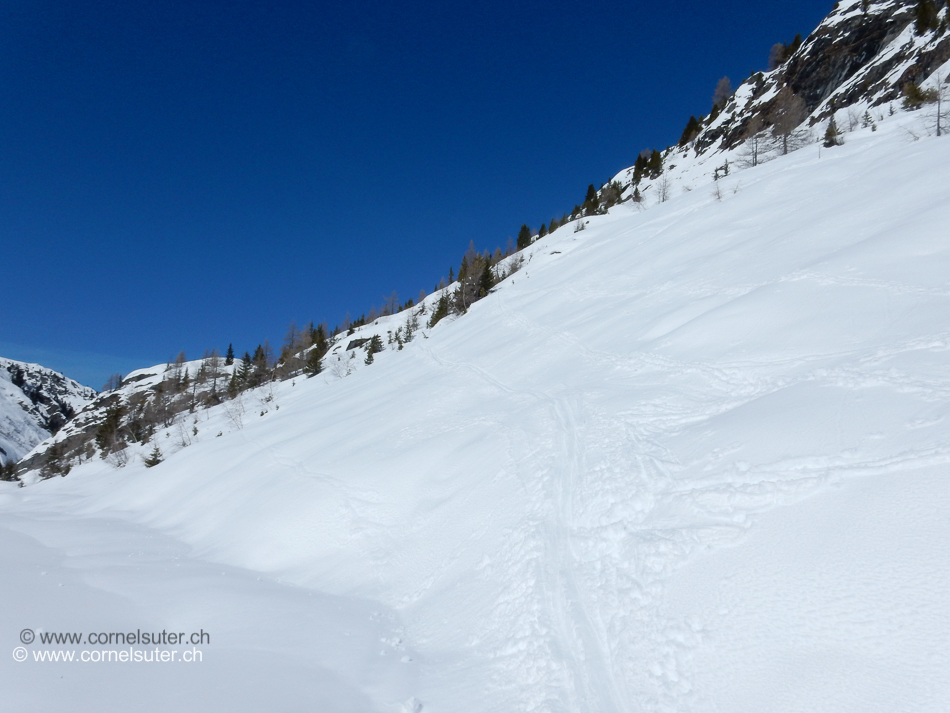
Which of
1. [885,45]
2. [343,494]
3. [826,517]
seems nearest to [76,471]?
[343,494]

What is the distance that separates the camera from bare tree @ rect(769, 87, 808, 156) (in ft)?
110

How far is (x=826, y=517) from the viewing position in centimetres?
398

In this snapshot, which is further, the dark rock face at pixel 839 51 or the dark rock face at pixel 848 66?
the dark rock face at pixel 839 51

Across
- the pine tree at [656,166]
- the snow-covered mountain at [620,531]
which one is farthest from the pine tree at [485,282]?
the pine tree at [656,166]

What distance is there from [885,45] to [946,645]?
65.3 metres

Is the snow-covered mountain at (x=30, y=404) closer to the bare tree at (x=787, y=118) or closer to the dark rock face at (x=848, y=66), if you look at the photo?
the bare tree at (x=787, y=118)

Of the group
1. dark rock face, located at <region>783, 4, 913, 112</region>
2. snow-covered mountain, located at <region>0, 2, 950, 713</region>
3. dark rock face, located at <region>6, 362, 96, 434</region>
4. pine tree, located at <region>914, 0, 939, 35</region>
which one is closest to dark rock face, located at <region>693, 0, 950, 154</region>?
dark rock face, located at <region>783, 4, 913, 112</region>

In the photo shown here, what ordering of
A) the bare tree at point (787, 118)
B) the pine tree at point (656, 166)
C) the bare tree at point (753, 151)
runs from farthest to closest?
1. the pine tree at point (656, 166)
2. the bare tree at point (753, 151)
3. the bare tree at point (787, 118)

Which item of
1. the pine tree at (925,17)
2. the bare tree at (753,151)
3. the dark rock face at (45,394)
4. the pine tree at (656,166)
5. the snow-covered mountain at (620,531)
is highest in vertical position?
the dark rock face at (45,394)

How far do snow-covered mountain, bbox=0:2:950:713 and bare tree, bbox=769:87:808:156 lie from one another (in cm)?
2609

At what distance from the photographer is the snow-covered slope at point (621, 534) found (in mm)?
3404

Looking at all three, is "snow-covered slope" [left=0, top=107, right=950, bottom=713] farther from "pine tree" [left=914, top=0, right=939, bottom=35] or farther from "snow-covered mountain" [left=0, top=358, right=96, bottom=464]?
"snow-covered mountain" [left=0, top=358, right=96, bottom=464]

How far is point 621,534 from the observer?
5.13 meters

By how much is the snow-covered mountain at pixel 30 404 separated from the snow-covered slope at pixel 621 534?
133797 mm
